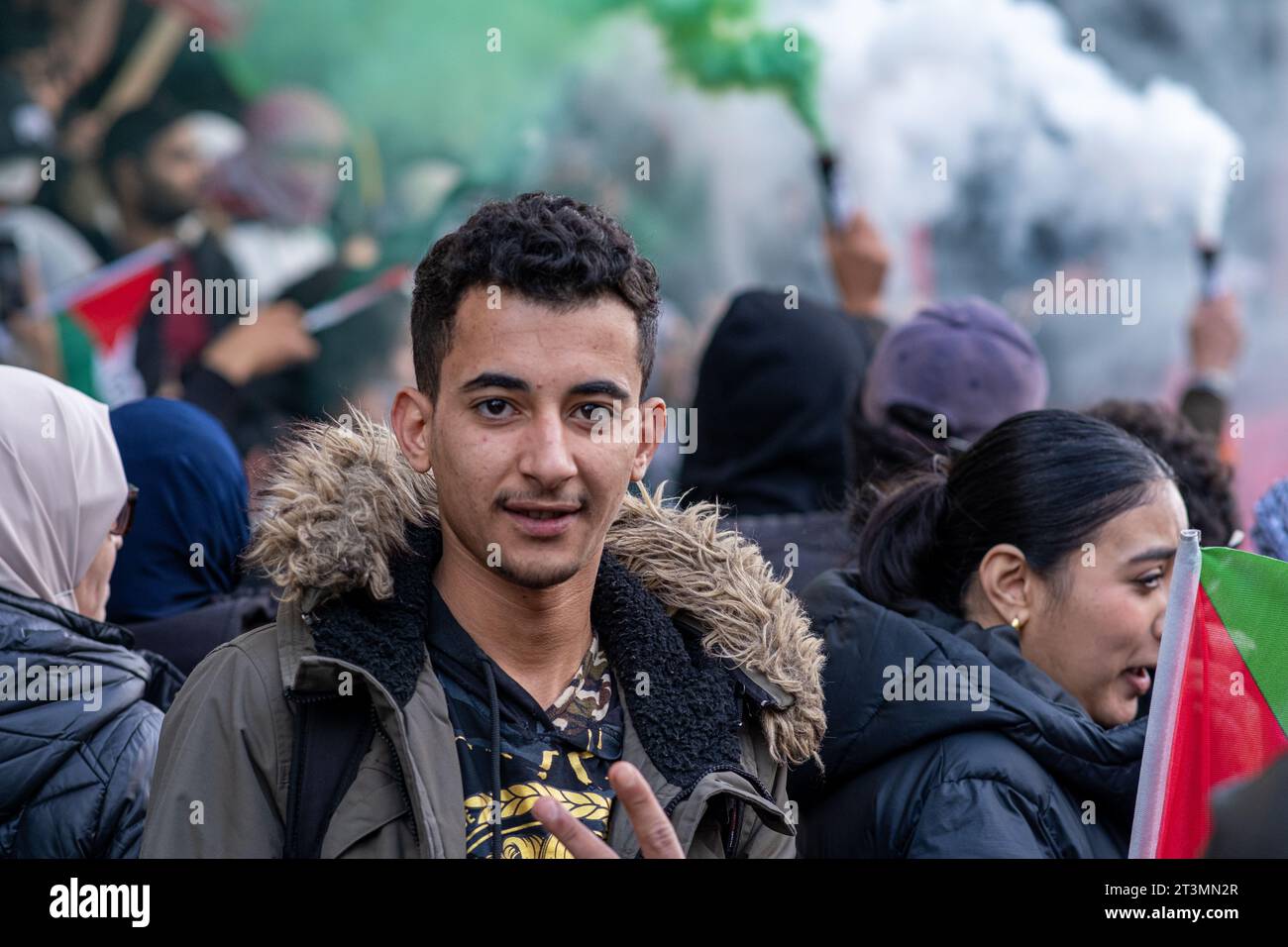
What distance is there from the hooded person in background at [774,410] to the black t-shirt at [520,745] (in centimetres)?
200

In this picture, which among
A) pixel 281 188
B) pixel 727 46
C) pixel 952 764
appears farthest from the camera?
pixel 727 46

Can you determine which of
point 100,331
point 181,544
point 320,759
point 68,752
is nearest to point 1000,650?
point 320,759

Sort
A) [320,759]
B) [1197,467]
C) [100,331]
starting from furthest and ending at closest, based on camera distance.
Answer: [100,331] → [1197,467] → [320,759]

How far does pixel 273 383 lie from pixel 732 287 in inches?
90.6

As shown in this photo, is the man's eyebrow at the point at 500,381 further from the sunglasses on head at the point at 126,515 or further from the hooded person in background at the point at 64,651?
A: the sunglasses on head at the point at 126,515

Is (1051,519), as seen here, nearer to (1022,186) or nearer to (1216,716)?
(1216,716)

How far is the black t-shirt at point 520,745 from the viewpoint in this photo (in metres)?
2.01

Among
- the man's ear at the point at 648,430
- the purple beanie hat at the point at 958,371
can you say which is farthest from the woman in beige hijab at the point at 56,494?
the purple beanie hat at the point at 958,371

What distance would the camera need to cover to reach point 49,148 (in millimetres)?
6879

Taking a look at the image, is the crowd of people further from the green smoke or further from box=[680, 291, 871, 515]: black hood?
the green smoke

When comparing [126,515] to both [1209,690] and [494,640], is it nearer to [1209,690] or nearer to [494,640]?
[494,640]

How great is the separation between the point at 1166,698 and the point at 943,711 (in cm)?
35

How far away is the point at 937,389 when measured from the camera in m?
3.78
